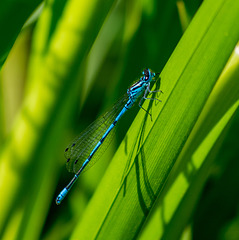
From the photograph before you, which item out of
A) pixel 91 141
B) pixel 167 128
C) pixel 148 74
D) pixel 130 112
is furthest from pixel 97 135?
pixel 167 128

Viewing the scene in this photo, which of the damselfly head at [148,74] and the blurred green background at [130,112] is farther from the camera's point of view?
the damselfly head at [148,74]

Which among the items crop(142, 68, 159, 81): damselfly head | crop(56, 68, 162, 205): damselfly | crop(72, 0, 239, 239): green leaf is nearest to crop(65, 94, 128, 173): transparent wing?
crop(56, 68, 162, 205): damselfly

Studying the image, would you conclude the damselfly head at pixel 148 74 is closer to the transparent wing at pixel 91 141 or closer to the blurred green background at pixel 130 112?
the blurred green background at pixel 130 112

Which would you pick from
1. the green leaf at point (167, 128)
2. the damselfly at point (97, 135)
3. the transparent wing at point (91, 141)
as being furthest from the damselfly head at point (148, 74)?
the green leaf at point (167, 128)

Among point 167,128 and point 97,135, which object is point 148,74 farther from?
point 167,128

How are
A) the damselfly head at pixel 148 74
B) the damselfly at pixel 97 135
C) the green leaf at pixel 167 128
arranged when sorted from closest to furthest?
1. the green leaf at pixel 167 128
2. the damselfly head at pixel 148 74
3. the damselfly at pixel 97 135

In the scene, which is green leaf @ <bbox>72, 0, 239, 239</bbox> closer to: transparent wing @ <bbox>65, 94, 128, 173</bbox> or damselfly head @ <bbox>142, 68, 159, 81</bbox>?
damselfly head @ <bbox>142, 68, 159, 81</bbox>

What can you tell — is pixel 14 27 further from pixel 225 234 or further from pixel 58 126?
pixel 225 234
